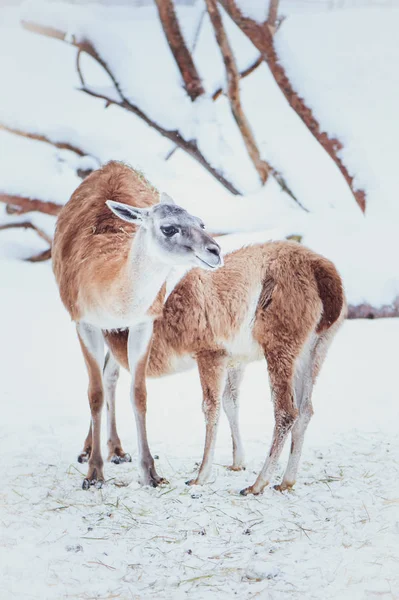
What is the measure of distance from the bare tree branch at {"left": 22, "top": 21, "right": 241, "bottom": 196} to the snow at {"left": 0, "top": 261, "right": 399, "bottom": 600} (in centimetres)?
88

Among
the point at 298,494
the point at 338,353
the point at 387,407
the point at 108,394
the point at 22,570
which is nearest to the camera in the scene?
the point at 22,570

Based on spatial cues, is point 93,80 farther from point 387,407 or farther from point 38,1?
point 387,407

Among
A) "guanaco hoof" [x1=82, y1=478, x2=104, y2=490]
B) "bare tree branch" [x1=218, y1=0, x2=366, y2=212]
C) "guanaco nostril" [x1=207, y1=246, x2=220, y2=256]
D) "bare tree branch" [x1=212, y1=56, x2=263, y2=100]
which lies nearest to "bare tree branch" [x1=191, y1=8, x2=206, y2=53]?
"bare tree branch" [x1=218, y1=0, x2=366, y2=212]

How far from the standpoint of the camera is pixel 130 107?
367cm

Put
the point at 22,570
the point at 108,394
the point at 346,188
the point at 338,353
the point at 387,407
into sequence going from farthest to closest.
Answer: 1. the point at 346,188
2. the point at 338,353
3. the point at 387,407
4. the point at 108,394
5. the point at 22,570

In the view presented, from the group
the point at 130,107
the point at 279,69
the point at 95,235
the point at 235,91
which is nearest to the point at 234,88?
the point at 235,91

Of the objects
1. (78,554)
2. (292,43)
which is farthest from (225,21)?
(78,554)

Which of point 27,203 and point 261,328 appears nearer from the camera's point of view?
point 261,328

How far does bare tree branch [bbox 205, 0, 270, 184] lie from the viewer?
11.9ft

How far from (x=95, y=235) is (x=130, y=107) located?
1268mm

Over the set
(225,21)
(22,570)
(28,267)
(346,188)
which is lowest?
(22,570)

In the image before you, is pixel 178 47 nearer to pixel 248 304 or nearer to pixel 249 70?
pixel 249 70

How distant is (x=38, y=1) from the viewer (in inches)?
142

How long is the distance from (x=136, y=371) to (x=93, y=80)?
170 cm
